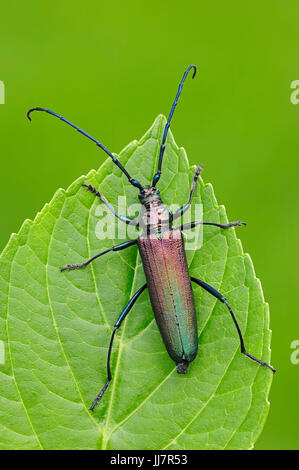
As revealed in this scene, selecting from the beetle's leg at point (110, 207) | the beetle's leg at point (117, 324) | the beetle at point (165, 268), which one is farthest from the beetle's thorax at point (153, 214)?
the beetle's leg at point (117, 324)

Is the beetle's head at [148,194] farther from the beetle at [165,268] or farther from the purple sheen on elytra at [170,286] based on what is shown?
the purple sheen on elytra at [170,286]

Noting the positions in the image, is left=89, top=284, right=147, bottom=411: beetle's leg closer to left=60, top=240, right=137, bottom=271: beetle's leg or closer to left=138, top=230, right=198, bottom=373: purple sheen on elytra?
left=138, top=230, right=198, bottom=373: purple sheen on elytra

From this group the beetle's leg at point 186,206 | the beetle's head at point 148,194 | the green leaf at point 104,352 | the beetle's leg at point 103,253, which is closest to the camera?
the green leaf at point 104,352

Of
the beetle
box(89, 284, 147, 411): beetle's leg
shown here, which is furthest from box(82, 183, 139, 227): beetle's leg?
box(89, 284, 147, 411): beetle's leg

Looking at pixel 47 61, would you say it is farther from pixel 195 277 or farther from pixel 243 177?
pixel 195 277

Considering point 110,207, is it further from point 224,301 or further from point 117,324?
point 224,301

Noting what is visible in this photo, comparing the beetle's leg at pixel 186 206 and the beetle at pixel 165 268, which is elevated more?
the beetle's leg at pixel 186 206

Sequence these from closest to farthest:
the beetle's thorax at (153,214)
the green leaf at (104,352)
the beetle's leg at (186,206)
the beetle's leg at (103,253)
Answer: the green leaf at (104,352) → the beetle's leg at (103,253) → the beetle's leg at (186,206) → the beetle's thorax at (153,214)
